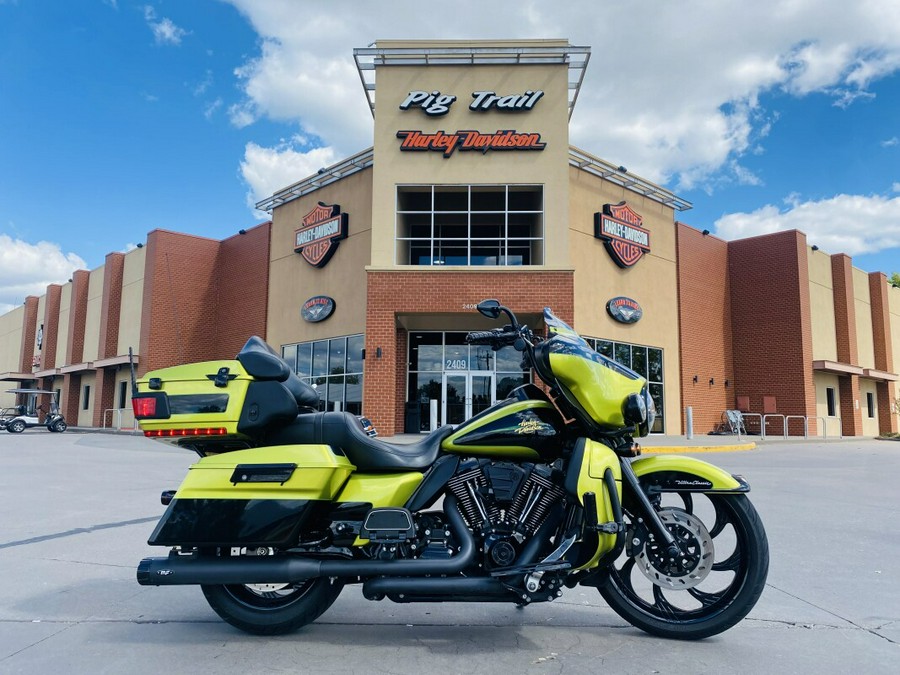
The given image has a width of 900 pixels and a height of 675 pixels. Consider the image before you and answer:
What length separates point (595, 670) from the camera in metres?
2.93

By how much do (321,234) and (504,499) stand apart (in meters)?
21.2

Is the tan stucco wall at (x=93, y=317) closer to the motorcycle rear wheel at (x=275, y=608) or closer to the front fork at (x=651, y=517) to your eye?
the motorcycle rear wheel at (x=275, y=608)

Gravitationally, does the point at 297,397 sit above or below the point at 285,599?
above

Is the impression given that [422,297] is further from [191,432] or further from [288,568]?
[288,568]

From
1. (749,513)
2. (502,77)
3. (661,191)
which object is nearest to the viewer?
(749,513)

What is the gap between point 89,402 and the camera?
116 ft

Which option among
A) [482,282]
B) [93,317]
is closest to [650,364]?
[482,282]

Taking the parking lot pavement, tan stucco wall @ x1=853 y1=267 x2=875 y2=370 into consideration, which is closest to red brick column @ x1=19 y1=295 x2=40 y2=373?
the parking lot pavement

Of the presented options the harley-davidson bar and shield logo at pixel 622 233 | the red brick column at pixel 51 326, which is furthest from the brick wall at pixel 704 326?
the red brick column at pixel 51 326

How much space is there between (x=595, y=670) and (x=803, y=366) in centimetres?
2688

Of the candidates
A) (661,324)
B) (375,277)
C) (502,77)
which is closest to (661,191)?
(661,324)

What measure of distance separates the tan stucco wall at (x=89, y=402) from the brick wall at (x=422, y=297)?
77.8 ft

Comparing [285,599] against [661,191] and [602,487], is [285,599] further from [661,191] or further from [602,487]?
[661,191]

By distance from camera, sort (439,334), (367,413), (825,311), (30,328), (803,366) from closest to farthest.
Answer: (367,413)
(439,334)
(803,366)
(825,311)
(30,328)
